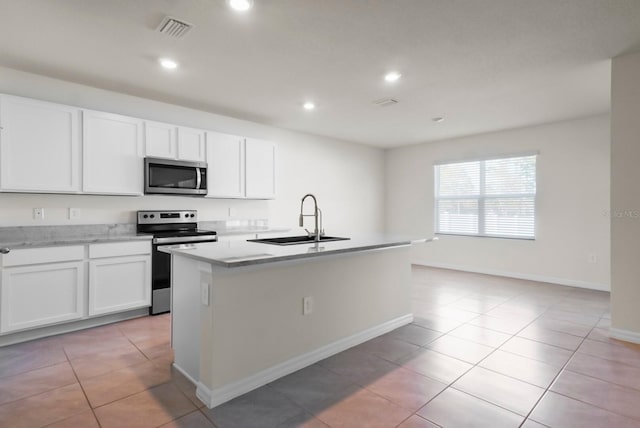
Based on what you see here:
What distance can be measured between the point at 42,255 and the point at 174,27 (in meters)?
2.19

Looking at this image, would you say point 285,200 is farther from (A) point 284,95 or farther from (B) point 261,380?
(B) point 261,380

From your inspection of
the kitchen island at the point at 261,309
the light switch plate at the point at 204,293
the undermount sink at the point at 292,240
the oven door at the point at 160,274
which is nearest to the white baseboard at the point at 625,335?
the kitchen island at the point at 261,309

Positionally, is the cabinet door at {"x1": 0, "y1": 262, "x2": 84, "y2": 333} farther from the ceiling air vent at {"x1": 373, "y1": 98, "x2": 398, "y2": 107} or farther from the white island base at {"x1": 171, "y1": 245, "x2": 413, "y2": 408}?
the ceiling air vent at {"x1": 373, "y1": 98, "x2": 398, "y2": 107}

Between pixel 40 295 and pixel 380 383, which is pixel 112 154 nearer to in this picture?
pixel 40 295

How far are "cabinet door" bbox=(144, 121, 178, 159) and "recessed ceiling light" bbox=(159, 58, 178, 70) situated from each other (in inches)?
34.1

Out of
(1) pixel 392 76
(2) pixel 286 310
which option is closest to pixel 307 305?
(2) pixel 286 310

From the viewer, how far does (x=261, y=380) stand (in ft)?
7.16

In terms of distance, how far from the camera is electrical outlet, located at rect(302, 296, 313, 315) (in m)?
2.45

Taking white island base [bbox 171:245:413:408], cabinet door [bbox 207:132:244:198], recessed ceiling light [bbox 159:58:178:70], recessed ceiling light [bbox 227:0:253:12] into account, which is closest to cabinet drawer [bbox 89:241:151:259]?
cabinet door [bbox 207:132:244:198]

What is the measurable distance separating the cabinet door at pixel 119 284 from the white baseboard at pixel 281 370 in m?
1.78

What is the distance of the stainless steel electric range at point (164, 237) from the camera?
360 centimetres

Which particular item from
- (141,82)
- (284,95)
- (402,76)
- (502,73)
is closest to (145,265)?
(141,82)

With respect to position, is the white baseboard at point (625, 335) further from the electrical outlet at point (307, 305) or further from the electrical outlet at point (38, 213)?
the electrical outlet at point (38, 213)

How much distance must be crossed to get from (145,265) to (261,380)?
2.02m
